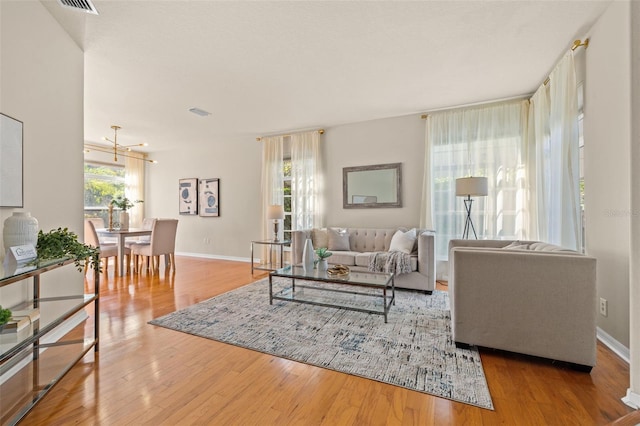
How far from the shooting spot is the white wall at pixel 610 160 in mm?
1993

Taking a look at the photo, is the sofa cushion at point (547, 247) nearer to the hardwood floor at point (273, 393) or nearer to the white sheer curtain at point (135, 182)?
the hardwood floor at point (273, 393)

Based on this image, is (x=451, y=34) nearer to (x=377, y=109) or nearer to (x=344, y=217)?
(x=377, y=109)

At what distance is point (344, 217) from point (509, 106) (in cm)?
293

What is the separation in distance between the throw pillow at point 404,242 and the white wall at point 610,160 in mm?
1766

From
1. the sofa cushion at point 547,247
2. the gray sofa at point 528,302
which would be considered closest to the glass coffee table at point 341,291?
the gray sofa at point 528,302

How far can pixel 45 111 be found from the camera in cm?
224

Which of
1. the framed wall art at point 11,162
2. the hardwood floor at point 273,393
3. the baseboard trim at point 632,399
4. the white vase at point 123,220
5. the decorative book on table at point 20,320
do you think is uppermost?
the framed wall art at point 11,162

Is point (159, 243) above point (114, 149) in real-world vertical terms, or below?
below

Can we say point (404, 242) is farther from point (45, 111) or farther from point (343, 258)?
point (45, 111)

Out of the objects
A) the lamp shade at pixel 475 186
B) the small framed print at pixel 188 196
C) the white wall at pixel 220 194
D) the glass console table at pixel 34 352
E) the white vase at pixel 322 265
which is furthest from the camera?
the small framed print at pixel 188 196

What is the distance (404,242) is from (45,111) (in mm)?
3931

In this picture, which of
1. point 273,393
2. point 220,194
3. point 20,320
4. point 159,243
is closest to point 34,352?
point 20,320

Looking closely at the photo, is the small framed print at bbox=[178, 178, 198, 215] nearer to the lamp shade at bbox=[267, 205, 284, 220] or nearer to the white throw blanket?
the lamp shade at bbox=[267, 205, 284, 220]

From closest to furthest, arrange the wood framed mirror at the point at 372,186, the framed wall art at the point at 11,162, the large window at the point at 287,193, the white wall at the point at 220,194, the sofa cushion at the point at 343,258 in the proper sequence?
the framed wall art at the point at 11,162, the sofa cushion at the point at 343,258, the wood framed mirror at the point at 372,186, the large window at the point at 287,193, the white wall at the point at 220,194
